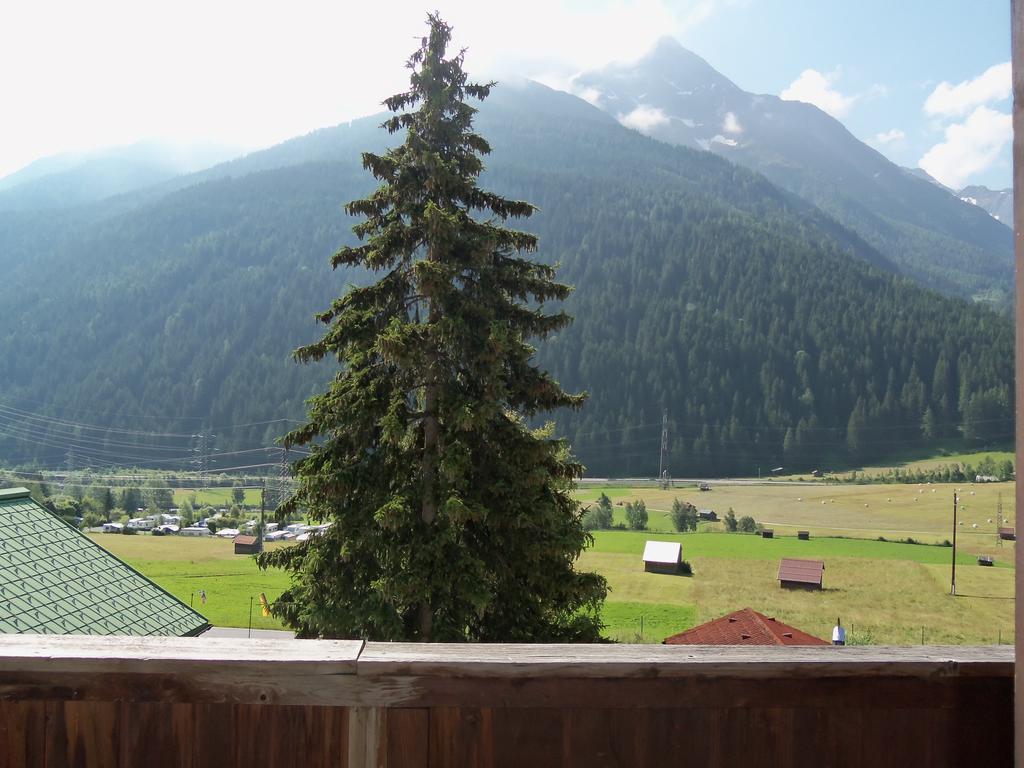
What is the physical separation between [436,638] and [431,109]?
7146 millimetres

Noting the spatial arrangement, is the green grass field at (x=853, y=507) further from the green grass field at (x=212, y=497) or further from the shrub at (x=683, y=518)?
the green grass field at (x=212, y=497)

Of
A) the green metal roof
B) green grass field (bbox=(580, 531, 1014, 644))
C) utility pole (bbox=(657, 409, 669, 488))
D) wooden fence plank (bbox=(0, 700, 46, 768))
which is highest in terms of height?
wooden fence plank (bbox=(0, 700, 46, 768))

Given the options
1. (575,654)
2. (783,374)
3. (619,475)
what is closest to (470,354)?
(575,654)

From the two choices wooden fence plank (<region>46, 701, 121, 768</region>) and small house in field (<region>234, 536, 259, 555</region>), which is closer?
wooden fence plank (<region>46, 701, 121, 768</region>)

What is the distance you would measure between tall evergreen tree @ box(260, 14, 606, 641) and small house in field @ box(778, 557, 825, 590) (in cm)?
4639

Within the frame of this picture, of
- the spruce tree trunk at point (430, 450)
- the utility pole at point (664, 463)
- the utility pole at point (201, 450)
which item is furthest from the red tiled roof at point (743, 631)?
the utility pole at point (201, 450)

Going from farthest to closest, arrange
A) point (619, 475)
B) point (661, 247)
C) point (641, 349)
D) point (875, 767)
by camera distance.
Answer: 1. point (661, 247)
2. point (641, 349)
3. point (619, 475)
4. point (875, 767)

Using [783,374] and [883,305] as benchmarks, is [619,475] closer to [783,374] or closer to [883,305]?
[783,374]

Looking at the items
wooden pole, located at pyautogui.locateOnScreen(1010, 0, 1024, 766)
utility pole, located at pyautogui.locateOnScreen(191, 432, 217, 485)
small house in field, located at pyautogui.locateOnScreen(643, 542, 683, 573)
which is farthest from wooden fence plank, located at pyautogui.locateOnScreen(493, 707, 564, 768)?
utility pole, located at pyautogui.locateOnScreen(191, 432, 217, 485)

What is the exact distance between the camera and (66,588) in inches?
479

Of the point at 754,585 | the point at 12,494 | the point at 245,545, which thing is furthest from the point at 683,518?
the point at 12,494

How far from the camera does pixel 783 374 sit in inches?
5812

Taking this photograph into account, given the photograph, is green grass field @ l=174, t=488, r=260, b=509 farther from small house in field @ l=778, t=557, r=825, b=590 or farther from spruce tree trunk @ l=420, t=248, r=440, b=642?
spruce tree trunk @ l=420, t=248, r=440, b=642

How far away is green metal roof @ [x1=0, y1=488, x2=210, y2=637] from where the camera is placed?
1128cm
